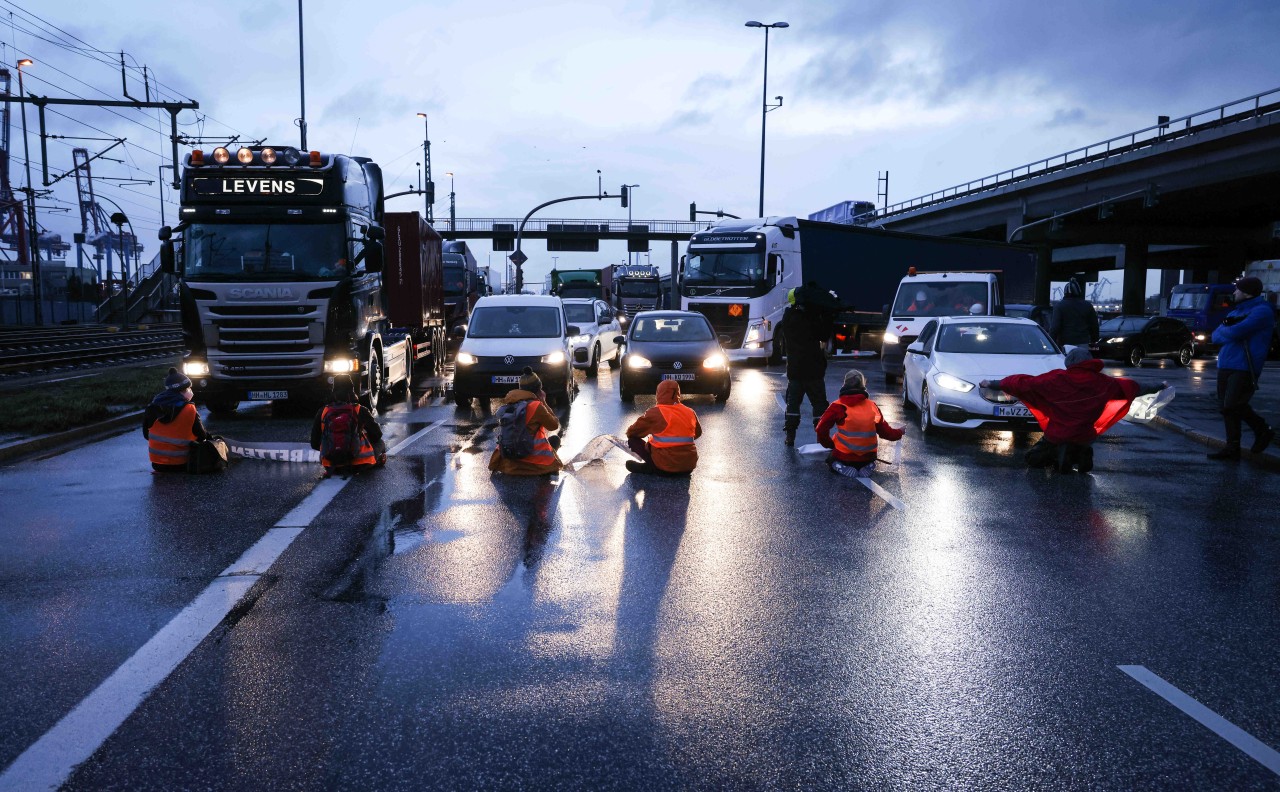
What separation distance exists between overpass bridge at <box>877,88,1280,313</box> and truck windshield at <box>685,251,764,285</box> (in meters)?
17.0

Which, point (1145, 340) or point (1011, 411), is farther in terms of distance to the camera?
point (1145, 340)

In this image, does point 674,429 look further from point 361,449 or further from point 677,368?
point 677,368

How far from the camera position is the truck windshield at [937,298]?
20.8 m

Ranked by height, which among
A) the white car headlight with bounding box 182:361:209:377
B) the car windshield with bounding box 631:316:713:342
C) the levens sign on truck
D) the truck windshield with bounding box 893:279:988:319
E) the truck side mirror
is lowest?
the white car headlight with bounding box 182:361:209:377

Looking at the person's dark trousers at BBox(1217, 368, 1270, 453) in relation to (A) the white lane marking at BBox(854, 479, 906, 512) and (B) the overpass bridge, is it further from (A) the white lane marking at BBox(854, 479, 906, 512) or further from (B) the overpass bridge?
(B) the overpass bridge

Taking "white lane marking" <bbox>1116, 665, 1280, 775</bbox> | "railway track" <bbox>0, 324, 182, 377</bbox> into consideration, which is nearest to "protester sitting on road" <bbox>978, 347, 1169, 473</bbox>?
"white lane marking" <bbox>1116, 665, 1280, 775</bbox>

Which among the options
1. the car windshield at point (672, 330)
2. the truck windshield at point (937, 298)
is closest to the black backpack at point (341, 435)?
the car windshield at point (672, 330)

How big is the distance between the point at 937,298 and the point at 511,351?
388 inches

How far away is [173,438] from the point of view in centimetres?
940

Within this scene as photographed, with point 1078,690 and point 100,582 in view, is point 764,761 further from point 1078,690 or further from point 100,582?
point 100,582

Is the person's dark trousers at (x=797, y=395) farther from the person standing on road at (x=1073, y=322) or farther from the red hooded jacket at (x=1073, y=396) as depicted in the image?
the person standing on road at (x=1073, y=322)

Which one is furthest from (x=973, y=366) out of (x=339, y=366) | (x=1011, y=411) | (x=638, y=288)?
(x=638, y=288)

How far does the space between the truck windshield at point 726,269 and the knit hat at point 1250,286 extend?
15.6 metres

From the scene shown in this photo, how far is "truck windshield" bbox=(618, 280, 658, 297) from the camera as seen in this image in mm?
49938
